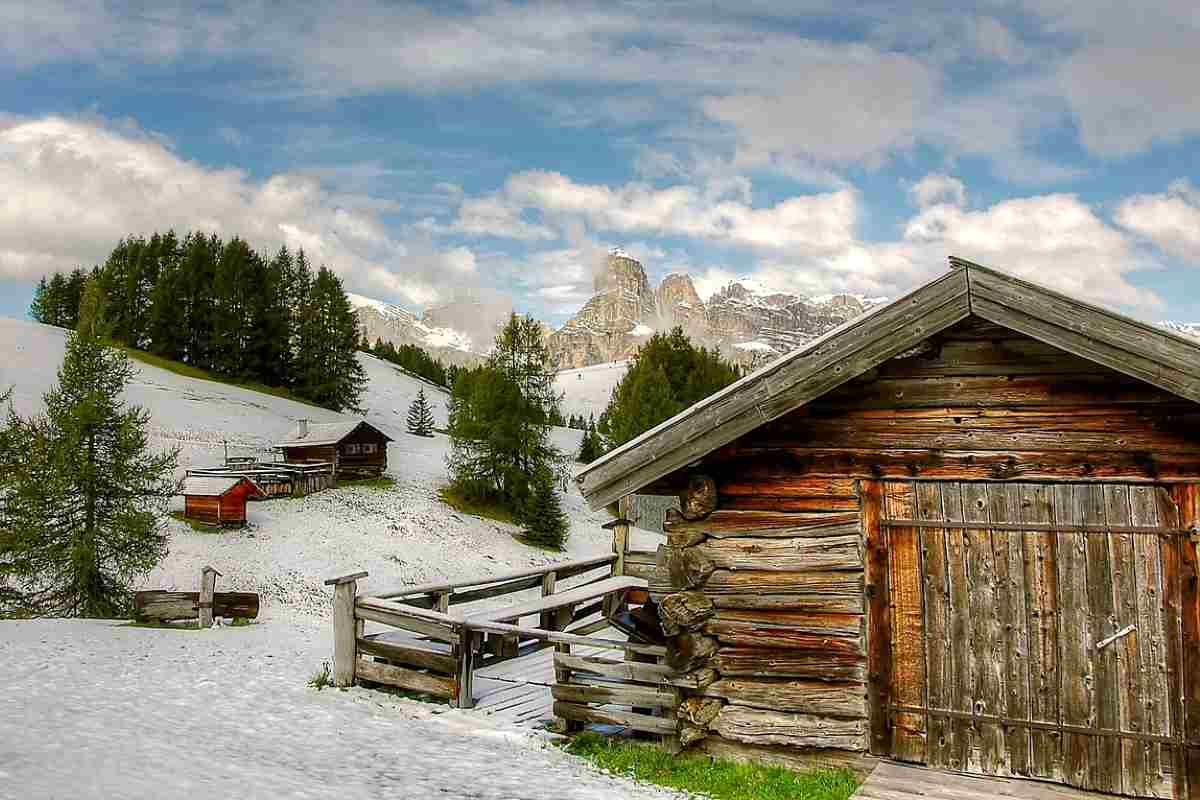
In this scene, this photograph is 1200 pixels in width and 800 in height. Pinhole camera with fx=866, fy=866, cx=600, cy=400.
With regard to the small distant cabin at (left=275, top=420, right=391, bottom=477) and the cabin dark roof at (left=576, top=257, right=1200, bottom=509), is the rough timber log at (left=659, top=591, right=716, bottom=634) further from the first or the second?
the small distant cabin at (left=275, top=420, right=391, bottom=477)

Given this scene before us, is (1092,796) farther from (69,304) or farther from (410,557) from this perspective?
(69,304)

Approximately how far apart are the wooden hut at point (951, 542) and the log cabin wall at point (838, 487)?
18mm

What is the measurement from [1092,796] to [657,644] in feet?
13.9

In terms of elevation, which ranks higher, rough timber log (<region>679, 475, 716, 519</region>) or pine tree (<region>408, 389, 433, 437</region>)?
pine tree (<region>408, 389, 433, 437</region>)

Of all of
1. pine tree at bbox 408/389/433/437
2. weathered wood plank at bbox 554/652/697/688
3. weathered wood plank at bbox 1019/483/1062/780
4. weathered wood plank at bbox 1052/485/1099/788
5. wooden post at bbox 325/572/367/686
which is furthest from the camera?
pine tree at bbox 408/389/433/437

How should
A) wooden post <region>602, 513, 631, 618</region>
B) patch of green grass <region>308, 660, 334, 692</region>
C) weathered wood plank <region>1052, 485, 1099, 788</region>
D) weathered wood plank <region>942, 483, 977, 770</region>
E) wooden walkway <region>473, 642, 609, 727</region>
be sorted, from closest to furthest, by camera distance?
weathered wood plank <region>1052, 485, 1099, 788</region>
weathered wood plank <region>942, 483, 977, 770</region>
wooden walkway <region>473, 642, 609, 727</region>
patch of green grass <region>308, 660, 334, 692</region>
wooden post <region>602, 513, 631, 618</region>

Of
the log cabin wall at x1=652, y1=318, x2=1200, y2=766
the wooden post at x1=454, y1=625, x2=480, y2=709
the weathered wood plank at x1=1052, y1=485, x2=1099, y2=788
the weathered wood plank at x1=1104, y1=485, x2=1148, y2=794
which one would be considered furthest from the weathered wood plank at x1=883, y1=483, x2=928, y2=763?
the wooden post at x1=454, y1=625, x2=480, y2=709

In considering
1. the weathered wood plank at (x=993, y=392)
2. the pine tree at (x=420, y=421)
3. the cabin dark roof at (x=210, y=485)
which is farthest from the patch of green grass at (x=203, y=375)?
the weathered wood plank at (x=993, y=392)

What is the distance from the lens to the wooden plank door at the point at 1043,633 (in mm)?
6848

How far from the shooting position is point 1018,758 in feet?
23.9

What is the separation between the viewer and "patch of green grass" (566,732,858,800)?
24.8 feet

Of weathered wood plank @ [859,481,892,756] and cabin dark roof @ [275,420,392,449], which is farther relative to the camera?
cabin dark roof @ [275,420,392,449]

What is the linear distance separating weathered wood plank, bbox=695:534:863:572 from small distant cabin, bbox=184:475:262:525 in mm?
28526

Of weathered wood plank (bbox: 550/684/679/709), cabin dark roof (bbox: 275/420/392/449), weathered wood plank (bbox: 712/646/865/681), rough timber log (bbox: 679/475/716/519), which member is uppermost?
cabin dark roof (bbox: 275/420/392/449)
